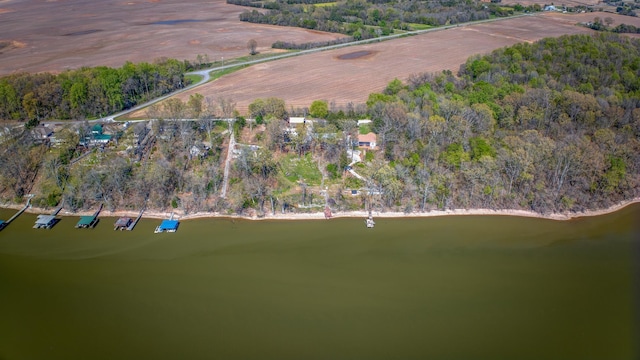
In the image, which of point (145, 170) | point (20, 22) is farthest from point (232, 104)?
point (20, 22)

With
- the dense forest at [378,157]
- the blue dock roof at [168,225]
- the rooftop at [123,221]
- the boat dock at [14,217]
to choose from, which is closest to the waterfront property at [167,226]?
the blue dock roof at [168,225]

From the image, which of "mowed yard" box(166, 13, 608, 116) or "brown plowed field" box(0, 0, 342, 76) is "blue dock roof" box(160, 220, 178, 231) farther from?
"brown plowed field" box(0, 0, 342, 76)

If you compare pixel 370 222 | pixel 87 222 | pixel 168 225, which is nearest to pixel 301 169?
pixel 370 222

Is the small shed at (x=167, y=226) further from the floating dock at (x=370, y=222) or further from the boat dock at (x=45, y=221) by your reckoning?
the floating dock at (x=370, y=222)

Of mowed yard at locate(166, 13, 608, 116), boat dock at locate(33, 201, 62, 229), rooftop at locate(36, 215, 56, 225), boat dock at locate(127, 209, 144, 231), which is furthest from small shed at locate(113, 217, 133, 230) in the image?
mowed yard at locate(166, 13, 608, 116)

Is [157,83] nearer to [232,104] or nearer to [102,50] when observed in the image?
[232,104]
